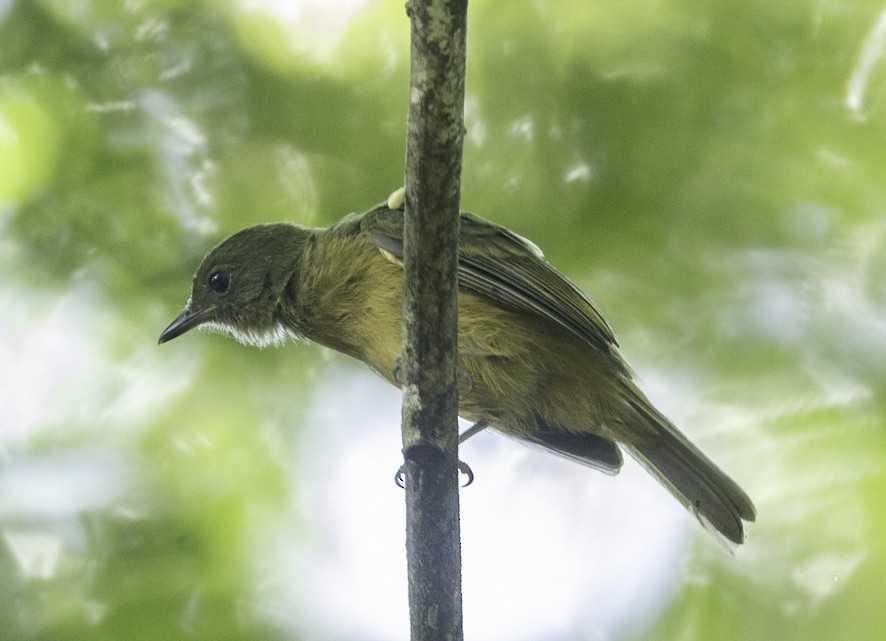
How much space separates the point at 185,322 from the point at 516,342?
1.67m

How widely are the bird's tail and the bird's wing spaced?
0.40 metres

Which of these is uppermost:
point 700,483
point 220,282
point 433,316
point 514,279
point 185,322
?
point 220,282

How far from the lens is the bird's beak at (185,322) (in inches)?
188

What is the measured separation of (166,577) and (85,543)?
0.54m

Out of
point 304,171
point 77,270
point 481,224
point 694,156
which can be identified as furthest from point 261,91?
point 694,156

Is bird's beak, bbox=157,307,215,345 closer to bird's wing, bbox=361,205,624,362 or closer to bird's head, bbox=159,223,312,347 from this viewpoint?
bird's head, bbox=159,223,312,347

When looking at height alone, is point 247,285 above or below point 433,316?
above

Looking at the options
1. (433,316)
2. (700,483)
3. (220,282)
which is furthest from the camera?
(220,282)

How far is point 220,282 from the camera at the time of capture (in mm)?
4785

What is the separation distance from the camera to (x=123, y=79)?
5.40m

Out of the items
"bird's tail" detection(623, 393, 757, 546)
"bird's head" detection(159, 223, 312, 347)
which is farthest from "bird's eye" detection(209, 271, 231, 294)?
"bird's tail" detection(623, 393, 757, 546)

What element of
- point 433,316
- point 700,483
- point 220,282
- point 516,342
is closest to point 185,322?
point 220,282

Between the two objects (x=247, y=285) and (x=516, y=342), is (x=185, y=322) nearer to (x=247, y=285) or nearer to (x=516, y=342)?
(x=247, y=285)

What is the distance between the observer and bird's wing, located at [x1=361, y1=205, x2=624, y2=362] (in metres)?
3.96
